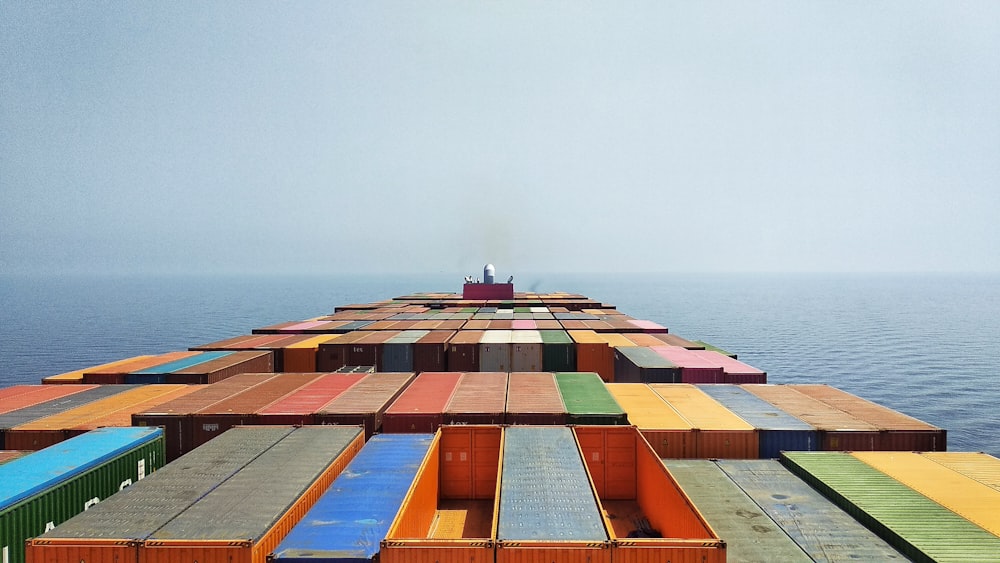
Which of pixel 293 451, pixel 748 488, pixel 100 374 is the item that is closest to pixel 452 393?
pixel 293 451

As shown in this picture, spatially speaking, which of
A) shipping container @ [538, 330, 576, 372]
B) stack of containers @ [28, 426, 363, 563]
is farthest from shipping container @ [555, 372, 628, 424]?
stack of containers @ [28, 426, 363, 563]

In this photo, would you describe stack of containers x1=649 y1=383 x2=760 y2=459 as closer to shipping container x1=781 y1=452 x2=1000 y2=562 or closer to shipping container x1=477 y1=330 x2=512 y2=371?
shipping container x1=781 y1=452 x2=1000 y2=562

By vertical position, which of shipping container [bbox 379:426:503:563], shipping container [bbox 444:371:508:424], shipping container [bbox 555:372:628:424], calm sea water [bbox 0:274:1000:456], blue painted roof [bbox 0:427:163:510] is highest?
shipping container [bbox 555:372:628:424]

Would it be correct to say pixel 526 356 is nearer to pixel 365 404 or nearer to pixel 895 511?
pixel 365 404

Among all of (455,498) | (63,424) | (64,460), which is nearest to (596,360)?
(455,498)

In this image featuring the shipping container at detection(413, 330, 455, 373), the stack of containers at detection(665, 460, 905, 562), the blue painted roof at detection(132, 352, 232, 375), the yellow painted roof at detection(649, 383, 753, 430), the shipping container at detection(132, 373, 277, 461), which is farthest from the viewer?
the shipping container at detection(413, 330, 455, 373)
